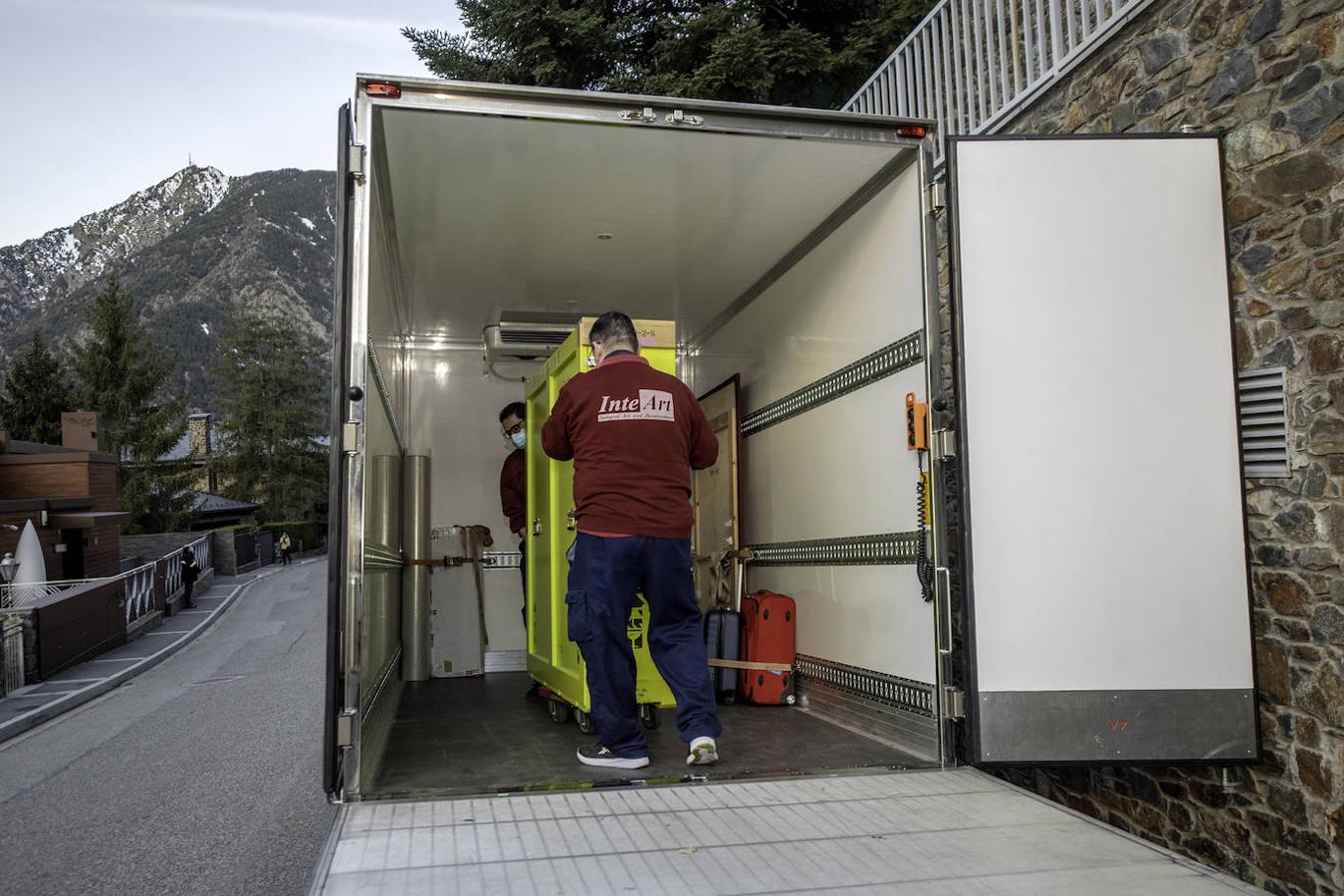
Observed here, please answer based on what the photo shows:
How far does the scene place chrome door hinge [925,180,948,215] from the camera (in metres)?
4.50

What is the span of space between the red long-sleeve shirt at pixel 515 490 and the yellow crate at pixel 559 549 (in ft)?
3.63

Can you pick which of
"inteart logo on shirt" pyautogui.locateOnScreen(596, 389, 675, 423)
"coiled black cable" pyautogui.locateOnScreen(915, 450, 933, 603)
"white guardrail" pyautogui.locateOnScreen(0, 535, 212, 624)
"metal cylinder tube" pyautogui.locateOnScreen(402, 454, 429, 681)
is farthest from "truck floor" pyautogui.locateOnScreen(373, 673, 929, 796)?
"white guardrail" pyautogui.locateOnScreen(0, 535, 212, 624)

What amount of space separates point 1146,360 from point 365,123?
9.69 feet

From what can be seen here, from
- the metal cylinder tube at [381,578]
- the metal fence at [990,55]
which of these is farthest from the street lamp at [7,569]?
the metal fence at [990,55]

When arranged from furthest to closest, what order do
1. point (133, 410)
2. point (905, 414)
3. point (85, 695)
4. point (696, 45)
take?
point (133, 410), point (696, 45), point (85, 695), point (905, 414)

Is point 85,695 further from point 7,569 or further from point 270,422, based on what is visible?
point 270,422

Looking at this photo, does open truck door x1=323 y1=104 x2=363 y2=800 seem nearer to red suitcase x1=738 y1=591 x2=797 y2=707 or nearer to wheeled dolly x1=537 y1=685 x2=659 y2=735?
wheeled dolly x1=537 y1=685 x2=659 y2=735

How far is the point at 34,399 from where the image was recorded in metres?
45.7

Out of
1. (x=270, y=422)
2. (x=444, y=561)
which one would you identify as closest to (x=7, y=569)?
(x=444, y=561)

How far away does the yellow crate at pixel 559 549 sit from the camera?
536 cm

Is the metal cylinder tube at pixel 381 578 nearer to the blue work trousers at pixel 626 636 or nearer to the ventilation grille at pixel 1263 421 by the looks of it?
the blue work trousers at pixel 626 636

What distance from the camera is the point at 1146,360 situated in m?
3.79

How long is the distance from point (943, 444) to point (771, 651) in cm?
238

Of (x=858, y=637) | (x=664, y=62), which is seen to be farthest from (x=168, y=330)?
(x=858, y=637)
